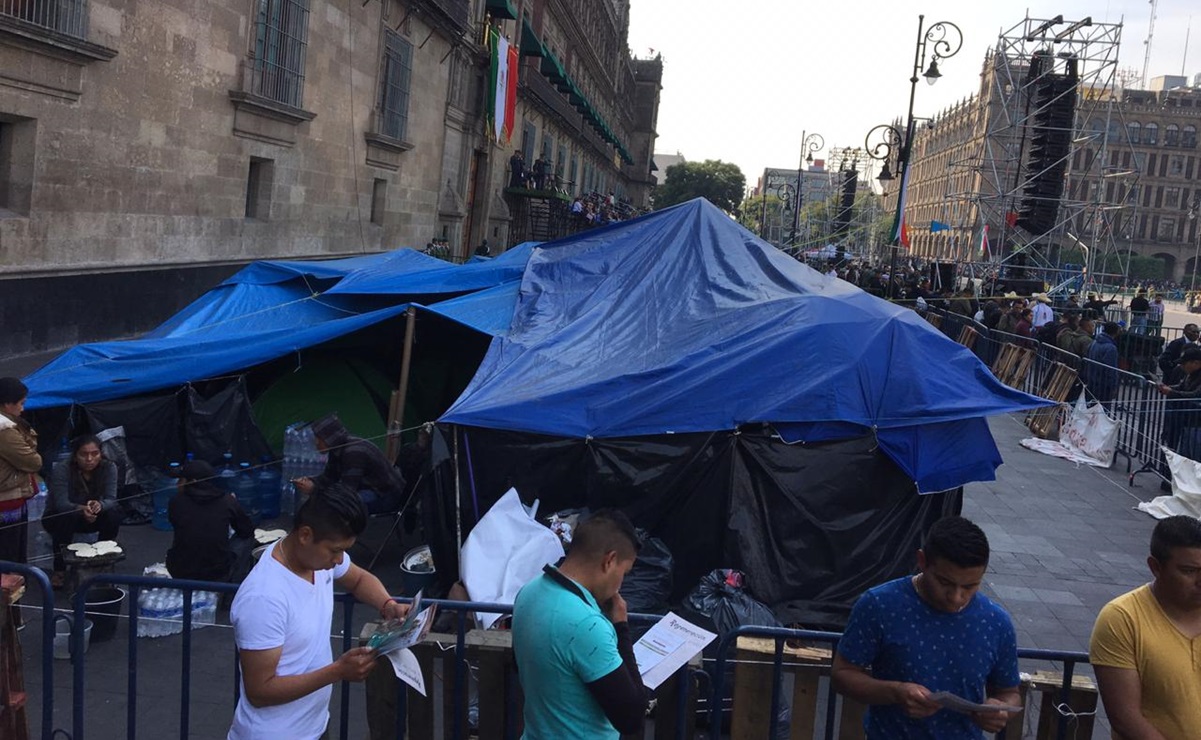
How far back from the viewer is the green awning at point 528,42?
95.2 feet

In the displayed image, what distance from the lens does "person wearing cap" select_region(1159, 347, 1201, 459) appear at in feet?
35.7

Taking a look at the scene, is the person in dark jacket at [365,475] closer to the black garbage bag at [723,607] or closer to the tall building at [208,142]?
the black garbage bag at [723,607]

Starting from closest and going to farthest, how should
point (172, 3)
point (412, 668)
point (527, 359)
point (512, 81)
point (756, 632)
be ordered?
point (412, 668), point (756, 632), point (527, 359), point (172, 3), point (512, 81)

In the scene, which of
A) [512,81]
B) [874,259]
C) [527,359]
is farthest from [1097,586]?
[874,259]

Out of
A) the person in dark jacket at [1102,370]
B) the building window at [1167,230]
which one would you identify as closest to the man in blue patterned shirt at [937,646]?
the person in dark jacket at [1102,370]

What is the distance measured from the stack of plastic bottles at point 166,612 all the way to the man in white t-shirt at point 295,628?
310cm

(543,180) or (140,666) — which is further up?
(543,180)

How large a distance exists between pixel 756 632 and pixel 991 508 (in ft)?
24.2

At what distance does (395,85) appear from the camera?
19.8 metres

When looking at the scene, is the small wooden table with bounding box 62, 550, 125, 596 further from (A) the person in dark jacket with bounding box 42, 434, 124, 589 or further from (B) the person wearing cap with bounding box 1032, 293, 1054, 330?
(B) the person wearing cap with bounding box 1032, 293, 1054, 330

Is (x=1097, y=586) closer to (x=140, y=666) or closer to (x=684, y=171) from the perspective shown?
(x=140, y=666)

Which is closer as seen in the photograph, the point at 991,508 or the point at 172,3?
the point at 991,508

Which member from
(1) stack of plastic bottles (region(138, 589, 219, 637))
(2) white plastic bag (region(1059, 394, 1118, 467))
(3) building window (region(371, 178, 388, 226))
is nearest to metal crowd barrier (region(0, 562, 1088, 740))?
(1) stack of plastic bottles (region(138, 589, 219, 637))

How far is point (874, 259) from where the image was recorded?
238 feet
